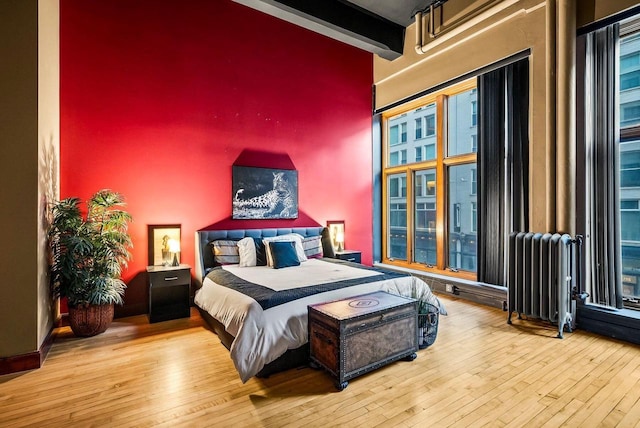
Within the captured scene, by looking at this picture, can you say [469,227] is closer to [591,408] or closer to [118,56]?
[591,408]

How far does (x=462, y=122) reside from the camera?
498cm

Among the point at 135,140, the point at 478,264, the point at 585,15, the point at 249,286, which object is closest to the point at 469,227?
the point at 478,264

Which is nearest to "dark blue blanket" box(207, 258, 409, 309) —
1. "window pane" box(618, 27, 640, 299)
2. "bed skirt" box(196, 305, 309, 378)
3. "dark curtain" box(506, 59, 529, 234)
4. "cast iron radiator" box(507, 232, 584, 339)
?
"bed skirt" box(196, 305, 309, 378)

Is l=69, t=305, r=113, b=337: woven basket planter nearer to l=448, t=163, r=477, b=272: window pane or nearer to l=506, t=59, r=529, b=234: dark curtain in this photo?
l=448, t=163, r=477, b=272: window pane

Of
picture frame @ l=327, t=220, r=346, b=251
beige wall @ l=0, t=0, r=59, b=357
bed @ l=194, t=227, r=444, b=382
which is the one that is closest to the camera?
bed @ l=194, t=227, r=444, b=382

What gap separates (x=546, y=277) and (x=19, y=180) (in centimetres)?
499

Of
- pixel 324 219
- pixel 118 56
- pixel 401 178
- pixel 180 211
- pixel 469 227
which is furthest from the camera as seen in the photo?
pixel 401 178

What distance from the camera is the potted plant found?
123 inches

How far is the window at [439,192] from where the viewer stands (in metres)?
4.90

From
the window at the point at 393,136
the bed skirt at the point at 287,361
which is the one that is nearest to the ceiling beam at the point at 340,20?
the window at the point at 393,136

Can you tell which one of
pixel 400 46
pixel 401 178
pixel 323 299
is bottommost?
pixel 323 299

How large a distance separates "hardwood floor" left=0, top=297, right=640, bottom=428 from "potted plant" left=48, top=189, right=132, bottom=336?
0.93ft

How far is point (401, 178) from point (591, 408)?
441 centimetres

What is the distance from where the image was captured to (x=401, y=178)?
6.02 metres
